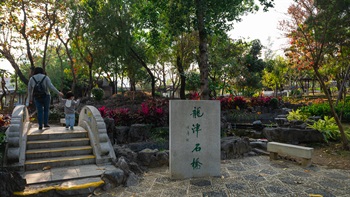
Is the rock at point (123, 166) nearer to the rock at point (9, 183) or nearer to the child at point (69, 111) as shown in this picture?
the rock at point (9, 183)

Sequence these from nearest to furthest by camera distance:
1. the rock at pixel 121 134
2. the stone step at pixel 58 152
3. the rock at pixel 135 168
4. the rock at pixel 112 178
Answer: the rock at pixel 112 178, the stone step at pixel 58 152, the rock at pixel 135 168, the rock at pixel 121 134

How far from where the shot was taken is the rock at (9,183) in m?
4.11

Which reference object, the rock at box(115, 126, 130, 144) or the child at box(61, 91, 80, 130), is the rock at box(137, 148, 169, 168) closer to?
the child at box(61, 91, 80, 130)

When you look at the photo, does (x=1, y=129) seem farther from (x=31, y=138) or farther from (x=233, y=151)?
(x=233, y=151)

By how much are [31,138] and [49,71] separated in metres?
32.6

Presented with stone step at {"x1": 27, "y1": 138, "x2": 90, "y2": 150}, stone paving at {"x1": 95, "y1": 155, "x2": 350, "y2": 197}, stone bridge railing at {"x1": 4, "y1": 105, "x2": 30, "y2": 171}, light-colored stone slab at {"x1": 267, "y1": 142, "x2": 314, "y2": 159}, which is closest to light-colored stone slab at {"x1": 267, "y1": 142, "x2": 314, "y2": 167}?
light-colored stone slab at {"x1": 267, "y1": 142, "x2": 314, "y2": 159}

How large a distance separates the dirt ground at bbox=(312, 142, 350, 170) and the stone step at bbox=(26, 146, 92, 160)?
6187 mm

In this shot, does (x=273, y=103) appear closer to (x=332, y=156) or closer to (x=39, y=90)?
(x=332, y=156)

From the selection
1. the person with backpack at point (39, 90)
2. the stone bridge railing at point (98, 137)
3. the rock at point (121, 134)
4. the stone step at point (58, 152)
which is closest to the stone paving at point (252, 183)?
the stone bridge railing at point (98, 137)

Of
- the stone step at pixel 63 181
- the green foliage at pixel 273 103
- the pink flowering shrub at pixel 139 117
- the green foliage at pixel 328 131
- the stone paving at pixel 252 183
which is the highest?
the green foliage at pixel 273 103

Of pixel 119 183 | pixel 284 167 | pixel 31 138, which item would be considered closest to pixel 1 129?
pixel 31 138

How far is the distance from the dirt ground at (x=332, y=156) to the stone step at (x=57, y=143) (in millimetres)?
6317

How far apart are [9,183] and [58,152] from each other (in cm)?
177

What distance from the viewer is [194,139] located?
557 cm
